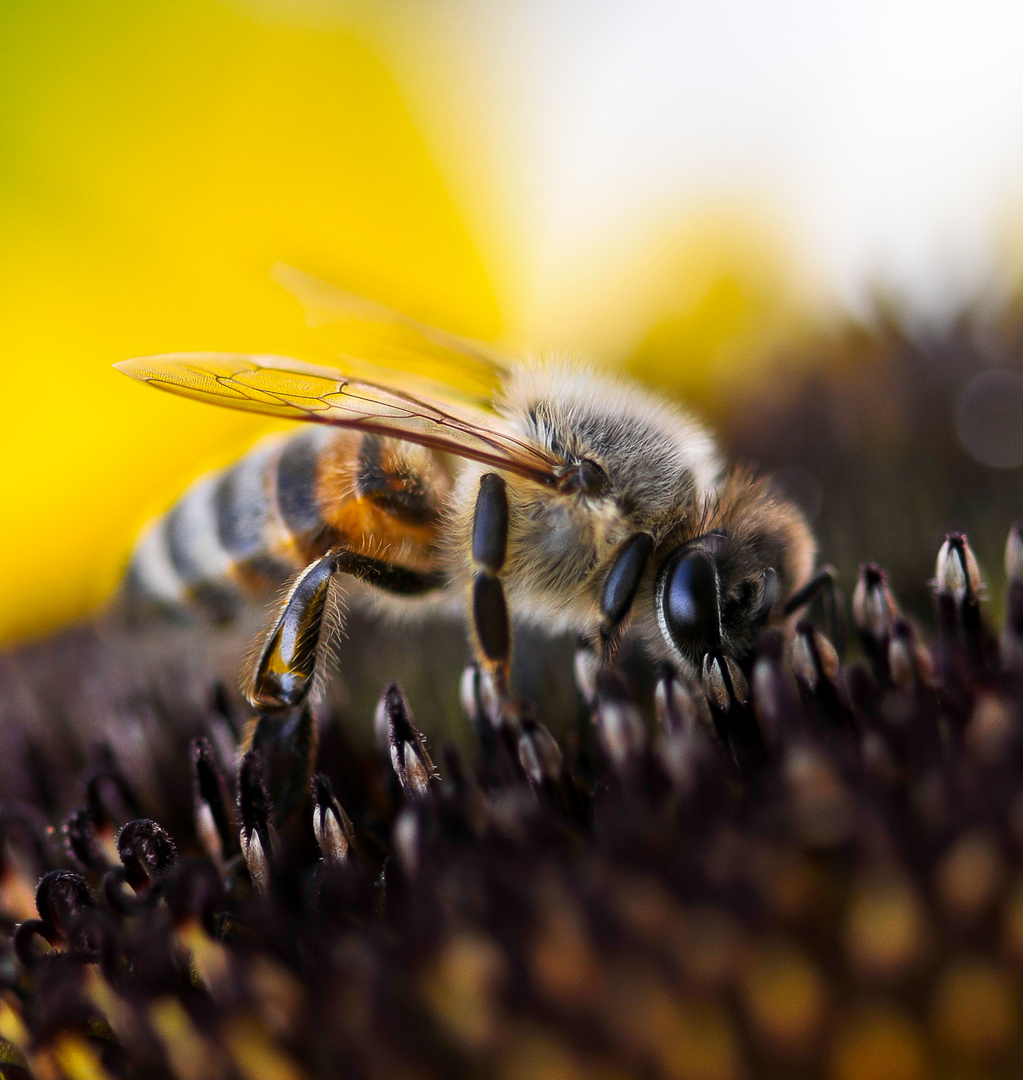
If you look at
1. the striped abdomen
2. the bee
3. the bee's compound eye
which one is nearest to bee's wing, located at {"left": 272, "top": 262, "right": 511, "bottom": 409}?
the bee

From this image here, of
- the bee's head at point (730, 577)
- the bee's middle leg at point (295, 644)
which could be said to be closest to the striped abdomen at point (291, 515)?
the bee's middle leg at point (295, 644)

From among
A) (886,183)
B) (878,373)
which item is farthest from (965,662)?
(886,183)

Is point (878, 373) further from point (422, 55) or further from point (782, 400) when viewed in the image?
point (422, 55)

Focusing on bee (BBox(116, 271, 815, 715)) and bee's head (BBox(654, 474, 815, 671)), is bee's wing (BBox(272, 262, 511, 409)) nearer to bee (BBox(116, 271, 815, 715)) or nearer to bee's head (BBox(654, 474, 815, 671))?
bee (BBox(116, 271, 815, 715))

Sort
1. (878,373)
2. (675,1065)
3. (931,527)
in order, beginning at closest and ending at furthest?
(675,1065) < (931,527) < (878,373)

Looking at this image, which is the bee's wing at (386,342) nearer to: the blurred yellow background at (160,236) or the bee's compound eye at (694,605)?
the bee's compound eye at (694,605)

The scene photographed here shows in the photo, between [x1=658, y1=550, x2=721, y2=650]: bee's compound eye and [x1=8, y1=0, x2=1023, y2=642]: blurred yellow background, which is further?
[x1=8, y1=0, x2=1023, y2=642]: blurred yellow background

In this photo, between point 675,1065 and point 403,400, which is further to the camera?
point 403,400
